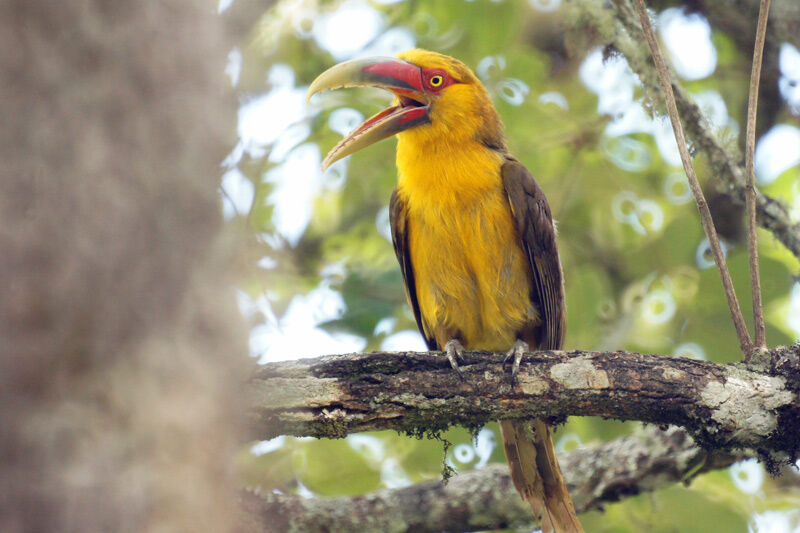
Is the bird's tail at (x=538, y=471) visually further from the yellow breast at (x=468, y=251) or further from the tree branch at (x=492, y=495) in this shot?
the yellow breast at (x=468, y=251)

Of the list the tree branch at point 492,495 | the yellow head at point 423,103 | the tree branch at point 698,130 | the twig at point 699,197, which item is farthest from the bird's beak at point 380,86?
the tree branch at point 492,495

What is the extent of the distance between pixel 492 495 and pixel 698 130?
2110 mm

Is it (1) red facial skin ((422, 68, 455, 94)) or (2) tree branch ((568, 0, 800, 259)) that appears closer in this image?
(2) tree branch ((568, 0, 800, 259))

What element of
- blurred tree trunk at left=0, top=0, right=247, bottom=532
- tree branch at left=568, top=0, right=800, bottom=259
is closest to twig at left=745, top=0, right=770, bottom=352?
tree branch at left=568, top=0, right=800, bottom=259

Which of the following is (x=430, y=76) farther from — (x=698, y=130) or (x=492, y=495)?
(x=492, y=495)

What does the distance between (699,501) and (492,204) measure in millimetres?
1786

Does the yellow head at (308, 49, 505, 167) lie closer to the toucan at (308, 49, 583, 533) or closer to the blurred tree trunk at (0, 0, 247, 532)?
the toucan at (308, 49, 583, 533)

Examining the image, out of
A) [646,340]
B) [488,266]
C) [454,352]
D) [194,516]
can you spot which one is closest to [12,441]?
[194,516]

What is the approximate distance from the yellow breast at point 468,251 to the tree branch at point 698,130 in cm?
90

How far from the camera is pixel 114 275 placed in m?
0.79

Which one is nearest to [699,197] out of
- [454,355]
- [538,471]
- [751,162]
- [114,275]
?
[751,162]

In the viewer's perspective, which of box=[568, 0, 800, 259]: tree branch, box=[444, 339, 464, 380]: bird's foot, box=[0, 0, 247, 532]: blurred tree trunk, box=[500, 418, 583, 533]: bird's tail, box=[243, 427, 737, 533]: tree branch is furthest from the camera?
box=[243, 427, 737, 533]: tree branch

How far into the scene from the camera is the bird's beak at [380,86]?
3795mm

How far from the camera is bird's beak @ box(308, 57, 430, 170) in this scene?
3795mm
